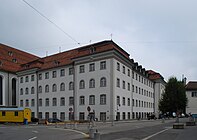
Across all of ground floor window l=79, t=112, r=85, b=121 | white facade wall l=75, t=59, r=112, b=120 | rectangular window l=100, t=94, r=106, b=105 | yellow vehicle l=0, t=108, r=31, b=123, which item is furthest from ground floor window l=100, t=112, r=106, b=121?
yellow vehicle l=0, t=108, r=31, b=123

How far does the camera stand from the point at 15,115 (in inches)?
1986

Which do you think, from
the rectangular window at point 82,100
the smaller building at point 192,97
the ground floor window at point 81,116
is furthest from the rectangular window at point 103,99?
the smaller building at point 192,97

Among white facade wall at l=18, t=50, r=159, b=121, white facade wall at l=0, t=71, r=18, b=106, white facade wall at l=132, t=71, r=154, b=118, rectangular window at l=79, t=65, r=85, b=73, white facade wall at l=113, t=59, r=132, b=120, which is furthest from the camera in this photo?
white facade wall at l=0, t=71, r=18, b=106

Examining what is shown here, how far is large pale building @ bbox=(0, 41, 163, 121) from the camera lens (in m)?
50.9

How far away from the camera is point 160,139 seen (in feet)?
56.1

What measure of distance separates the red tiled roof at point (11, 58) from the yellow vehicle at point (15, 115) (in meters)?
25.5

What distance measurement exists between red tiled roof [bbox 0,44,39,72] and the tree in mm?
43944

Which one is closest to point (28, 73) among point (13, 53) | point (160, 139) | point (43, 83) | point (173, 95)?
point (43, 83)

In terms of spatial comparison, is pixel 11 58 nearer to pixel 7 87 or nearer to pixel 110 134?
pixel 7 87

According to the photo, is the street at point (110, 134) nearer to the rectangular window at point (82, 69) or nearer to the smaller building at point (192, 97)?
the rectangular window at point (82, 69)

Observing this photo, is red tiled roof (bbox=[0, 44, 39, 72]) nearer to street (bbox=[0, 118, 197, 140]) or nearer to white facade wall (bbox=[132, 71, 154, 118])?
white facade wall (bbox=[132, 71, 154, 118])

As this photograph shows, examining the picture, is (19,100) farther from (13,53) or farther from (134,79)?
(134,79)

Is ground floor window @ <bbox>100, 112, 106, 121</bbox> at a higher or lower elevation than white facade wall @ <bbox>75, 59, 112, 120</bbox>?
lower

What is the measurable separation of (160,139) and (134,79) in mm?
47111
